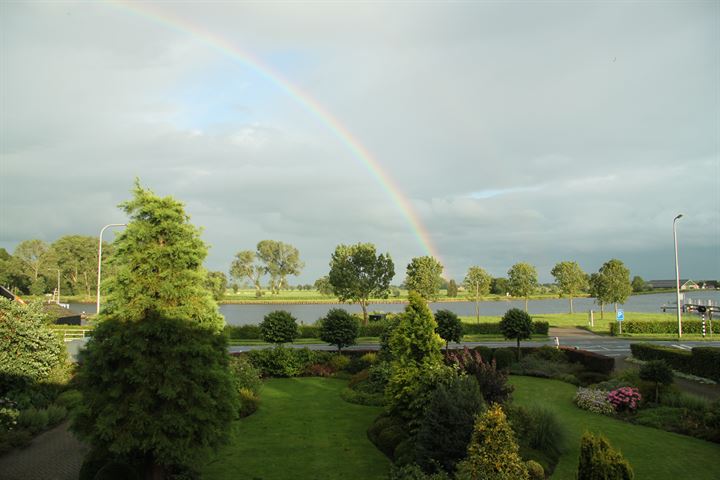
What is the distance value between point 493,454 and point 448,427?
1.93m

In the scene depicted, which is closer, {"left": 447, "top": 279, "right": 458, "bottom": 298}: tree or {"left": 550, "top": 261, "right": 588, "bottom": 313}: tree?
{"left": 550, "top": 261, "right": 588, "bottom": 313}: tree

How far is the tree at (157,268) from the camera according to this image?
36.7 feet

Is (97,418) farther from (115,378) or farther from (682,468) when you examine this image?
(682,468)

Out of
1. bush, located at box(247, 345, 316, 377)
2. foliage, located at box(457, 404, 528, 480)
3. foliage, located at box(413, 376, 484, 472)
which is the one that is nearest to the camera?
foliage, located at box(457, 404, 528, 480)

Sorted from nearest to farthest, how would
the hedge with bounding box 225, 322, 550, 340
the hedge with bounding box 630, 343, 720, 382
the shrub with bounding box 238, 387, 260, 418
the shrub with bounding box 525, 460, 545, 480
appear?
the shrub with bounding box 525, 460, 545, 480 < the shrub with bounding box 238, 387, 260, 418 < the hedge with bounding box 630, 343, 720, 382 < the hedge with bounding box 225, 322, 550, 340

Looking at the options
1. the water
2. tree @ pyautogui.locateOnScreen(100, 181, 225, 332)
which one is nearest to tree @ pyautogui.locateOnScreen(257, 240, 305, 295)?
the water

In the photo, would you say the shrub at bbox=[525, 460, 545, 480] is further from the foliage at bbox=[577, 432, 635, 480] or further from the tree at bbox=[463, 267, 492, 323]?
the tree at bbox=[463, 267, 492, 323]

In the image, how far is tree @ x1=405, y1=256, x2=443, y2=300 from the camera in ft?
207

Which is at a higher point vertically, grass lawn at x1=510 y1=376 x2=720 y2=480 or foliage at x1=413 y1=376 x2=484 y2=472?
foliage at x1=413 y1=376 x2=484 y2=472

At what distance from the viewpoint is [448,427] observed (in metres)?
11.8

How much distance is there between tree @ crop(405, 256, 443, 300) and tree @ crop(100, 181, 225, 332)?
51883 mm

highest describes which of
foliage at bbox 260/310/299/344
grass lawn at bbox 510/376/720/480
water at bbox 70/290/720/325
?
foliage at bbox 260/310/299/344

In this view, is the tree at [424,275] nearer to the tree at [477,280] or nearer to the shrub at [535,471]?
the tree at [477,280]

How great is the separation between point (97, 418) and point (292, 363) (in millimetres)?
19204
